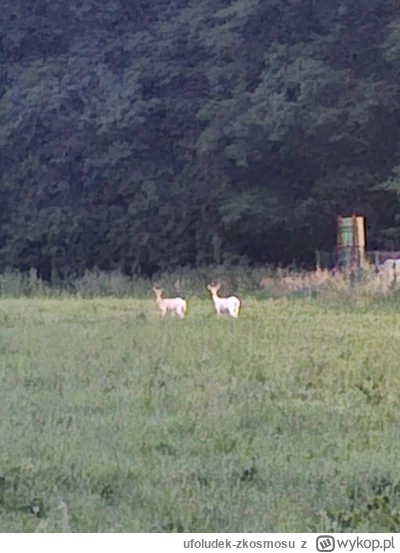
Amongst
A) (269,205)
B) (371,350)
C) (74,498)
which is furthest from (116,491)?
(269,205)

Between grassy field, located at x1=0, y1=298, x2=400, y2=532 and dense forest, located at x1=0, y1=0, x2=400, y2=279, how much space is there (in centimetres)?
1252

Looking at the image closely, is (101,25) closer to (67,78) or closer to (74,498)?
(67,78)

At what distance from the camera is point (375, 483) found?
524 centimetres

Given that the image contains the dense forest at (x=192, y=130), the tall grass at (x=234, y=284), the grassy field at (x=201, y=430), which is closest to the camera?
the grassy field at (x=201, y=430)

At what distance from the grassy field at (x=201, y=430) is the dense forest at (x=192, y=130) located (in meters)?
12.5

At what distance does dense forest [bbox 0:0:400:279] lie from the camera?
2286 centimetres

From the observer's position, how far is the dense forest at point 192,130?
2286cm

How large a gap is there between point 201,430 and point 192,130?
18.8 meters

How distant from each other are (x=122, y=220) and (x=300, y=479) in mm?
20229

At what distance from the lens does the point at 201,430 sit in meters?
6.42
